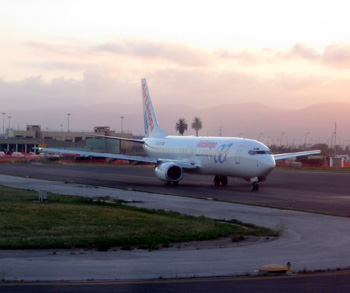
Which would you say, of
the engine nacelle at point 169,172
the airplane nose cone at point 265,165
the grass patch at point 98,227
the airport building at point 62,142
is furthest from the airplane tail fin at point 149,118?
the airport building at point 62,142

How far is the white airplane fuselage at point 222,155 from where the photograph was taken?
3744cm

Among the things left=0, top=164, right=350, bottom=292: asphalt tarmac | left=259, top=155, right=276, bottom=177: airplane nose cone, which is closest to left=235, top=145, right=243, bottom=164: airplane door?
left=259, top=155, right=276, bottom=177: airplane nose cone

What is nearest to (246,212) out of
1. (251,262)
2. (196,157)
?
(251,262)

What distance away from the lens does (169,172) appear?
41125mm

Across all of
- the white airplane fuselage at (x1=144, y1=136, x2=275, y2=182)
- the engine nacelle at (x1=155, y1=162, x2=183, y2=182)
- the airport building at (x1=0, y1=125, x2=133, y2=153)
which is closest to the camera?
the white airplane fuselage at (x1=144, y1=136, x2=275, y2=182)

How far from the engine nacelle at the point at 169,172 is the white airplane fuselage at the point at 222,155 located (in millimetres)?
1360

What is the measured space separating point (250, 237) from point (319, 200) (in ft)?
45.9

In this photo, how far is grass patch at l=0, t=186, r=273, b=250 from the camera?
1519cm

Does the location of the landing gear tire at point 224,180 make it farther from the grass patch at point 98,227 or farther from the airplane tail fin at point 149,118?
the grass patch at point 98,227

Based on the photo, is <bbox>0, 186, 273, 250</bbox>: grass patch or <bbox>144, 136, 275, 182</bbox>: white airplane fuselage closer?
<bbox>0, 186, 273, 250</bbox>: grass patch

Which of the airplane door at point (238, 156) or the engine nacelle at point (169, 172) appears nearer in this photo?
the airplane door at point (238, 156)

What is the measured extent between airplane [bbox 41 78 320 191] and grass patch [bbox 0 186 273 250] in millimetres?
15359

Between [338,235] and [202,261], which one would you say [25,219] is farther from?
[338,235]

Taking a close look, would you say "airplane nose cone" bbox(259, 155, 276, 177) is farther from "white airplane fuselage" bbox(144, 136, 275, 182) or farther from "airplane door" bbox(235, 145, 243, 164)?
"airplane door" bbox(235, 145, 243, 164)
